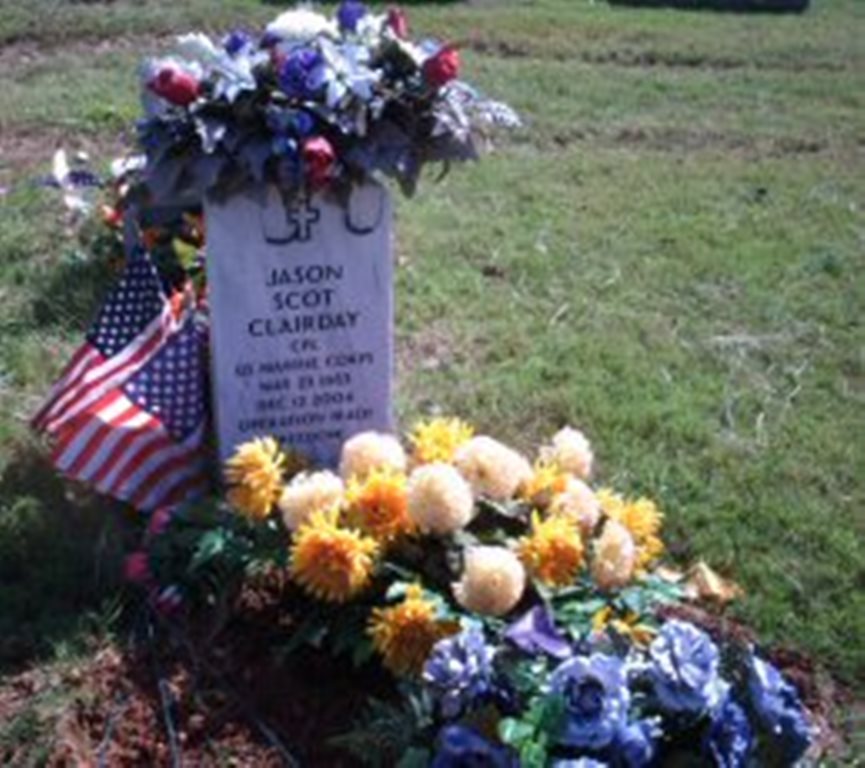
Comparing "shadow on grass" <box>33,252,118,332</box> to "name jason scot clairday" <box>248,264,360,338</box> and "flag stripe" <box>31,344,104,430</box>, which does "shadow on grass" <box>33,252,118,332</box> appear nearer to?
"flag stripe" <box>31,344,104,430</box>

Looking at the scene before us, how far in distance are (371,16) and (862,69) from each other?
904 centimetres

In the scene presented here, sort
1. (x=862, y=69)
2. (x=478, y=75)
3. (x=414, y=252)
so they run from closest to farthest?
1. (x=414, y=252)
2. (x=478, y=75)
3. (x=862, y=69)

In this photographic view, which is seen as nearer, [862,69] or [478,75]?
[478,75]

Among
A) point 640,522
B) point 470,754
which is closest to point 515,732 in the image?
point 470,754

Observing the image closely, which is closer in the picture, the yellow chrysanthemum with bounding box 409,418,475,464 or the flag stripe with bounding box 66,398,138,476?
the yellow chrysanthemum with bounding box 409,418,475,464

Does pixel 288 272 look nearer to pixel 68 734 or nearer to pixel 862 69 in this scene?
pixel 68 734

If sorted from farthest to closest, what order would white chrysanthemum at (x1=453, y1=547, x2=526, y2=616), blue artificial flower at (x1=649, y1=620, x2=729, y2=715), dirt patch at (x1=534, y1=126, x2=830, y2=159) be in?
dirt patch at (x1=534, y1=126, x2=830, y2=159)
white chrysanthemum at (x1=453, y1=547, x2=526, y2=616)
blue artificial flower at (x1=649, y1=620, x2=729, y2=715)

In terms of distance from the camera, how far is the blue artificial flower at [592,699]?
2764mm

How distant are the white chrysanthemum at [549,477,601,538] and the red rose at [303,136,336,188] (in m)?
1.08

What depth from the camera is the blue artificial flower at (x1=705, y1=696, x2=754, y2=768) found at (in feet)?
9.24

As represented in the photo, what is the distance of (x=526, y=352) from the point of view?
5797mm

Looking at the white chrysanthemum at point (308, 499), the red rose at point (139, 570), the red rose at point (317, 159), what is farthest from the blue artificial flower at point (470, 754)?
the red rose at point (317, 159)

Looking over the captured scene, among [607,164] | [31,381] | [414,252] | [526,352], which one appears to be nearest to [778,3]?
[607,164]

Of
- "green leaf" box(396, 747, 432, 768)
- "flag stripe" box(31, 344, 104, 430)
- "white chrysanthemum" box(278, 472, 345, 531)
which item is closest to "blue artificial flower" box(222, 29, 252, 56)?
"flag stripe" box(31, 344, 104, 430)
